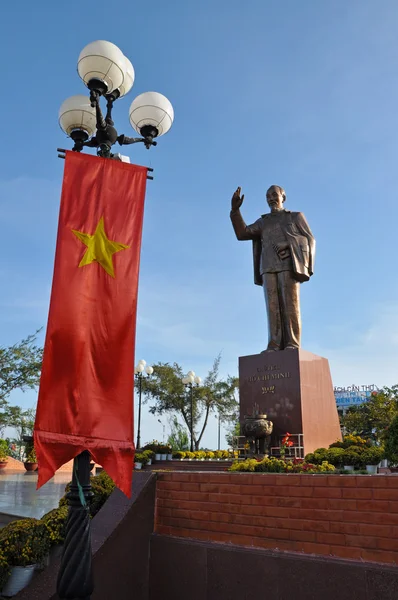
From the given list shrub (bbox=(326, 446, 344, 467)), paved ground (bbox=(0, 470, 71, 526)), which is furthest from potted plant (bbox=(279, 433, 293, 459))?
paved ground (bbox=(0, 470, 71, 526))

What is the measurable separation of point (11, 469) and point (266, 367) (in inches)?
594

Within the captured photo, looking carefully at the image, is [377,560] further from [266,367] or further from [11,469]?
[11,469]

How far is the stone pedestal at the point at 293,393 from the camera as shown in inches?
360

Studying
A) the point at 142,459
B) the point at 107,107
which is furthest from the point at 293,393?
the point at 107,107

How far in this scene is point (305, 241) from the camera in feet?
34.1

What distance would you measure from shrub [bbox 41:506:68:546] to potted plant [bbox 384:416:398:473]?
13.1 feet

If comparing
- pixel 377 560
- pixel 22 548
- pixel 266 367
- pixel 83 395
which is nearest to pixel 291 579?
pixel 377 560

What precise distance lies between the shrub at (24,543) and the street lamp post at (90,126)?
1.88 meters

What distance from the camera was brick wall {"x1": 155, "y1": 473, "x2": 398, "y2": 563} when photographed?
411 centimetres

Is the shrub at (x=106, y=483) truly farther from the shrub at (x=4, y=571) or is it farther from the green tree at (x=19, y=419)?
the green tree at (x=19, y=419)

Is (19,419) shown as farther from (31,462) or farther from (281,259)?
(281,259)

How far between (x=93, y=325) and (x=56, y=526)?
8.87 feet

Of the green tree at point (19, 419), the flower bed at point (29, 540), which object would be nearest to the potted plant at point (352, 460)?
the flower bed at point (29, 540)

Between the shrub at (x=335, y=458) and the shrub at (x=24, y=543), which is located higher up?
the shrub at (x=335, y=458)
